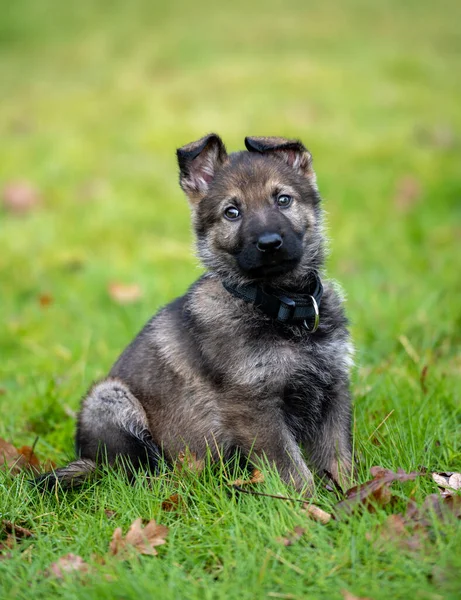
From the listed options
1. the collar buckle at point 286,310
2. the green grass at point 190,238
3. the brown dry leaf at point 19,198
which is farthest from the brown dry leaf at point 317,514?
the brown dry leaf at point 19,198

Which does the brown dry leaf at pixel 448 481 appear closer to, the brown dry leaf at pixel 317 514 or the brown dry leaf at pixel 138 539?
the brown dry leaf at pixel 317 514

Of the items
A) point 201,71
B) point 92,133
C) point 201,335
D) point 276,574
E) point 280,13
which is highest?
point 280,13

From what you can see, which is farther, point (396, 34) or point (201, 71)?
point (396, 34)

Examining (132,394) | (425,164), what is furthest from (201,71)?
(132,394)

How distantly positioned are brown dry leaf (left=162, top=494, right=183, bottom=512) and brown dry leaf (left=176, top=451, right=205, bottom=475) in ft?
0.55

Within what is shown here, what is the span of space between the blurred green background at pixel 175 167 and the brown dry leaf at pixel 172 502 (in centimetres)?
116

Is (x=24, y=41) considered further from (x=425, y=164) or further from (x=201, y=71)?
(x=425, y=164)

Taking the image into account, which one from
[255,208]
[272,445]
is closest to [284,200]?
[255,208]

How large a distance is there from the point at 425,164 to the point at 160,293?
469cm

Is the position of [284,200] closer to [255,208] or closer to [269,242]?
[255,208]

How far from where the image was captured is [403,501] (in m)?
3.05

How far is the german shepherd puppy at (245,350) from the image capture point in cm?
353

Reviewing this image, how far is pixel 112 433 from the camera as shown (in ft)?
12.7

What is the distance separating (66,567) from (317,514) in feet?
3.39
